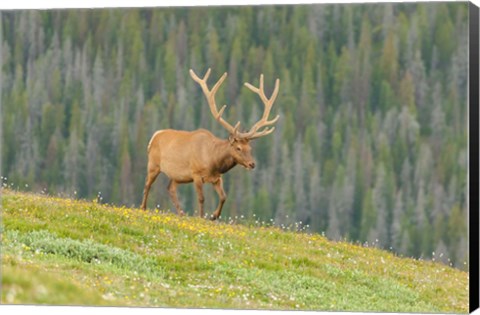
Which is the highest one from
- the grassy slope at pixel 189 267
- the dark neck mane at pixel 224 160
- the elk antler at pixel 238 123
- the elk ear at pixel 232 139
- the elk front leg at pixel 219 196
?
the elk antler at pixel 238 123

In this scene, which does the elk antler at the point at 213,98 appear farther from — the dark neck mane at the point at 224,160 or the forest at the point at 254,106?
the dark neck mane at the point at 224,160

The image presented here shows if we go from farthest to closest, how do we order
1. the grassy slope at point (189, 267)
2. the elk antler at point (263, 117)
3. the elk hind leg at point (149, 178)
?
the elk hind leg at point (149, 178), the elk antler at point (263, 117), the grassy slope at point (189, 267)

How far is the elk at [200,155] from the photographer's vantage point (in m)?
28.0

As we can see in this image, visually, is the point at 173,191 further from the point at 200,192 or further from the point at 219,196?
the point at 219,196

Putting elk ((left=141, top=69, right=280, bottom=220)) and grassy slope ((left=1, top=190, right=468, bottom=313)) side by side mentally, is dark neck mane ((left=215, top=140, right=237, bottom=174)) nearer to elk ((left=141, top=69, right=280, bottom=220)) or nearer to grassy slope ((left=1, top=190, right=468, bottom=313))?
elk ((left=141, top=69, right=280, bottom=220))

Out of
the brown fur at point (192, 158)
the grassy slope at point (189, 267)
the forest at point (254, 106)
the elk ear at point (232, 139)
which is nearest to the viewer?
the grassy slope at point (189, 267)

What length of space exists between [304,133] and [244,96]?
4.23ft

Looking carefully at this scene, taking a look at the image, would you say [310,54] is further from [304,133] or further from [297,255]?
[297,255]

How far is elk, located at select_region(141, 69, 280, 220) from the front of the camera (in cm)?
2802

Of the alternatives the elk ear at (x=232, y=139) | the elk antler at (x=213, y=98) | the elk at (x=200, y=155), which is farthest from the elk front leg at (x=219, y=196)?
the elk antler at (x=213, y=98)

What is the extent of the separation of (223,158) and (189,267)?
167 inches

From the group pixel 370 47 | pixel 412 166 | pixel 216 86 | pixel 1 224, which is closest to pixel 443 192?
pixel 412 166

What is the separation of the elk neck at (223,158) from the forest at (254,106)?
16cm

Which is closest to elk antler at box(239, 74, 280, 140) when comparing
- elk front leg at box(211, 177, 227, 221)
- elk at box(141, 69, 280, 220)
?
elk at box(141, 69, 280, 220)
